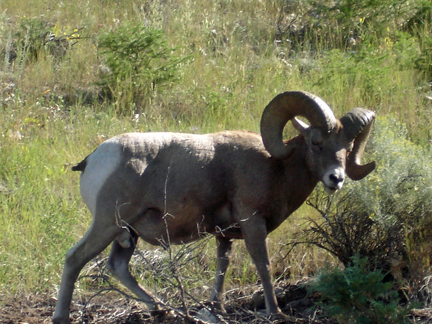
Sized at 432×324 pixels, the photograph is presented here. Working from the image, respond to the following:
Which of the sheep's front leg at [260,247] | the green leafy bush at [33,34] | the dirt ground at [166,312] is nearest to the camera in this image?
the sheep's front leg at [260,247]

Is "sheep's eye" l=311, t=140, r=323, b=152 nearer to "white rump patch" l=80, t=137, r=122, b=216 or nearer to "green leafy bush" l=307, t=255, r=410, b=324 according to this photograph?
"green leafy bush" l=307, t=255, r=410, b=324

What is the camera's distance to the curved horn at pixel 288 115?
4688 mm

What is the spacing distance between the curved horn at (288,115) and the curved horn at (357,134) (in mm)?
141

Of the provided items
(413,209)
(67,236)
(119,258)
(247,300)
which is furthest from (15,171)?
(413,209)

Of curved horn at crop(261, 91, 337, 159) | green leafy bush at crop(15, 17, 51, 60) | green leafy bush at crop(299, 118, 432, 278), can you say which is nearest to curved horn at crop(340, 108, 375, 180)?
curved horn at crop(261, 91, 337, 159)

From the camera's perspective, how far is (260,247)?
16.0ft

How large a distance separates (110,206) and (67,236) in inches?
74.3

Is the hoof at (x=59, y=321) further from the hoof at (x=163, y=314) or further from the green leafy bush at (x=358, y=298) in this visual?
the green leafy bush at (x=358, y=298)

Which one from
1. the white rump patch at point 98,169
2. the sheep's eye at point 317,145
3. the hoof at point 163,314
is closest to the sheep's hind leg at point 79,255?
the white rump patch at point 98,169

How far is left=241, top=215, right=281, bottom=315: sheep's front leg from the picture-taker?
4867mm

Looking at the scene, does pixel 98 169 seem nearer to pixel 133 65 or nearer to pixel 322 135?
pixel 322 135

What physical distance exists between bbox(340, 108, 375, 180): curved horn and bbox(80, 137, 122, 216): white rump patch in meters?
1.86

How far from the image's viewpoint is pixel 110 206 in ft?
15.7

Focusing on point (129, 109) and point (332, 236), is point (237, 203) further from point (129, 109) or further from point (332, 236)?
point (129, 109)
